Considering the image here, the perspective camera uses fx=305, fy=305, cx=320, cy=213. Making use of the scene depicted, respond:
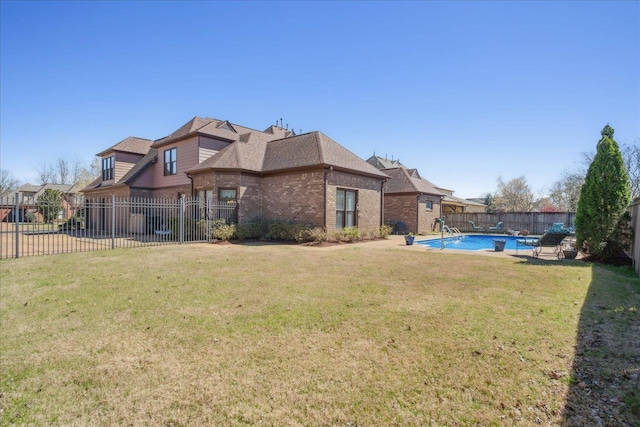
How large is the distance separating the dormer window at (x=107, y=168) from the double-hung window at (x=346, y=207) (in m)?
19.5

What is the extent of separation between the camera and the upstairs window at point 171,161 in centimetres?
2064

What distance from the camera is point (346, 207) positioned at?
53.6 ft

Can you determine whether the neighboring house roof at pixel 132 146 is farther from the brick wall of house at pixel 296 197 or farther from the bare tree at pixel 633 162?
the bare tree at pixel 633 162

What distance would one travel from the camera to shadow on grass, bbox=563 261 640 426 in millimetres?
2502

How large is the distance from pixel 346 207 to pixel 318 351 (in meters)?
13.0

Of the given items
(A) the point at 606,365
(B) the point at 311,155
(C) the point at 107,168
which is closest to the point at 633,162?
(B) the point at 311,155

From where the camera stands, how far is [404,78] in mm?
14672

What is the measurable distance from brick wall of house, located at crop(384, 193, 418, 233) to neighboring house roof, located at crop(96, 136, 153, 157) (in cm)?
2039

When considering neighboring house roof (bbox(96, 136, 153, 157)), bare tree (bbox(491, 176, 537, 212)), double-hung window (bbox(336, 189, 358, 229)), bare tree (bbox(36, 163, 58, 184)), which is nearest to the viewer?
double-hung window (bbox(336, 189, 358, 229))

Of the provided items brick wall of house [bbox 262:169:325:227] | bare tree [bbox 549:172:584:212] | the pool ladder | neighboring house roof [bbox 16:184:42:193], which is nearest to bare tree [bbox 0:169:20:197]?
neighboring house roof [bbox 16:184:42:193]

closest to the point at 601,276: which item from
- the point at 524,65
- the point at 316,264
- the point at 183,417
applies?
the point at 316,264

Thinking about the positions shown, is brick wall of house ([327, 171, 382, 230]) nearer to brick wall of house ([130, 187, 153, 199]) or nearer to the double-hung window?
the double-hung window

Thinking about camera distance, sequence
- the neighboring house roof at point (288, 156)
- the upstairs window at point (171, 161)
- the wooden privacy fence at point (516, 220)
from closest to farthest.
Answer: the neighboring house roof at point (288, 156), the upstairs window at point (171, 161), the wooden privacy fence at point (516, 220)

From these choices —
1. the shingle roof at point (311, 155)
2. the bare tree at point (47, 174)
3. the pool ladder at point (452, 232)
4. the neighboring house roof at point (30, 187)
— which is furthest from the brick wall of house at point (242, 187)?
the neighboring house roof at point (30, 187)
